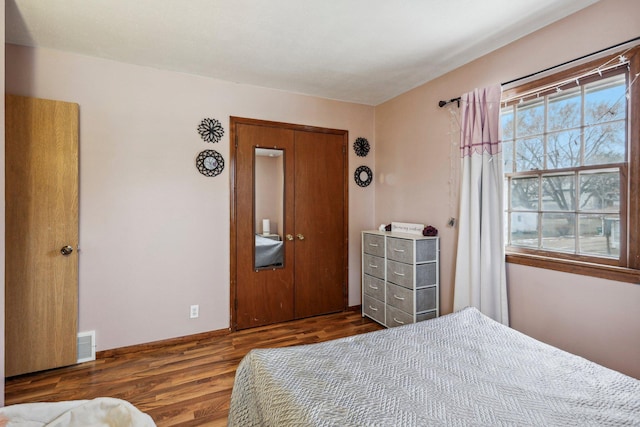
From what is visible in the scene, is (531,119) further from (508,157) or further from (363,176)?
(363,176)

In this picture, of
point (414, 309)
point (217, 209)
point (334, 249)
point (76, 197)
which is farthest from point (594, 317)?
point (76, 197)

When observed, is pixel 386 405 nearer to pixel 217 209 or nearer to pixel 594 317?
pixel 594 317

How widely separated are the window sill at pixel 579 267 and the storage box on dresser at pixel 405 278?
700 millimetres

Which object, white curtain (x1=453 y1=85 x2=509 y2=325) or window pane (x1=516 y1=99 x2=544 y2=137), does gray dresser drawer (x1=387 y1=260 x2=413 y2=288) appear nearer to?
white curtain (x1=453 y1=85 x2=509 y2=325)

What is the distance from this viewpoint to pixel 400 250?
117 inches

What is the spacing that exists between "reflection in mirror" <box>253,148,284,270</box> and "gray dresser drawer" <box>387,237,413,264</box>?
117cm

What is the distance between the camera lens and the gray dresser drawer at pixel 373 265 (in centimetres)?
324

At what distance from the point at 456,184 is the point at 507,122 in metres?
0.63

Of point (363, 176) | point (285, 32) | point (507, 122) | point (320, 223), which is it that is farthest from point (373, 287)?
point (285, 32)

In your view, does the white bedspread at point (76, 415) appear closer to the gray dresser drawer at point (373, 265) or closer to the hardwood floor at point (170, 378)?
the hardwood floor at point (170, 378)

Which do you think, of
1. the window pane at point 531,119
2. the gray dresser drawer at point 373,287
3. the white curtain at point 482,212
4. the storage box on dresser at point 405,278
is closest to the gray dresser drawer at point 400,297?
the storage box on dresser at point 405,278

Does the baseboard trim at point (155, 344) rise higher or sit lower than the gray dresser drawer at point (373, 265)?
lower

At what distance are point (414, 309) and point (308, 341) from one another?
1.04 metres

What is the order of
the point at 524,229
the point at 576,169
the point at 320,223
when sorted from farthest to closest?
the point at 320,223 → the point at 524,229 → the point at 576,169
